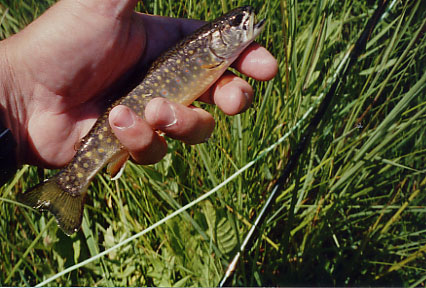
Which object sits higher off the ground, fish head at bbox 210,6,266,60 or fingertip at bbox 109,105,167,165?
fish head at bbox 210,6,266,60

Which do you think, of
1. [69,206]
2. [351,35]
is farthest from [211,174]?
[351,35]

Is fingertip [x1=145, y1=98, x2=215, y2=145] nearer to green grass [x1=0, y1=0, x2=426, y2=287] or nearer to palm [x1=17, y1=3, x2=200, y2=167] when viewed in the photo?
green grass [x1=0, y1=0, x2=426, y2=287]

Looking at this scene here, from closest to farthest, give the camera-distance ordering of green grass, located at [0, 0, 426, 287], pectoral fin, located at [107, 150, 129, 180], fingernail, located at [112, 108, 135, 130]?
fingernail, located at [112, 108, 135, 130], pectoral fin, located at [107, 150, 129, 180], green grass, located at [0, 0, 426, 287]

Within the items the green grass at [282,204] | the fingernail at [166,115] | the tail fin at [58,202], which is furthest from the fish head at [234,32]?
the tail fin at [58,202]

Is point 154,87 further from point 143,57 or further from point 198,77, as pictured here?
point 143,57

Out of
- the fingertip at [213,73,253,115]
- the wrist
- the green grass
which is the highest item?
the fingertip at [213,73,253,115]

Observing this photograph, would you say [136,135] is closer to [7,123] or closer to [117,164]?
[117,164]

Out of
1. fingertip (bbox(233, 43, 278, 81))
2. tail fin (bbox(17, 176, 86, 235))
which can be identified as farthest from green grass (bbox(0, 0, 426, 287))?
tail fin (bbox(17, 176, 86, 235))
